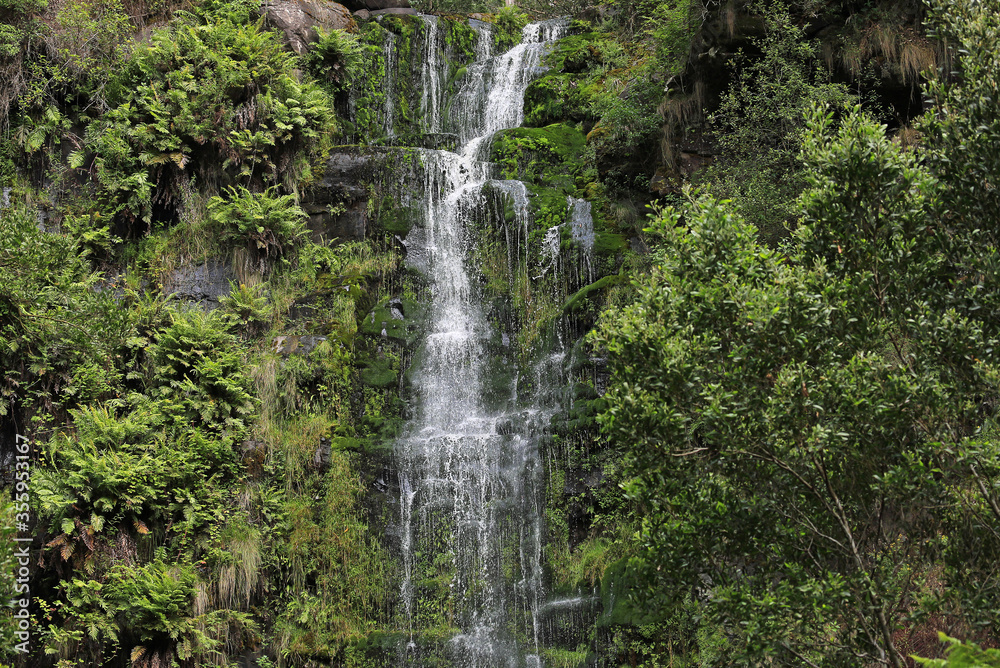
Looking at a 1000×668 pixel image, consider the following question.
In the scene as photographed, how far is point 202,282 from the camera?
41.7 ft

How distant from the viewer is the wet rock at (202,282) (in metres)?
12.5

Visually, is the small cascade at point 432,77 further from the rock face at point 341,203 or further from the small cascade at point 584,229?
the small cascade at point 584,229

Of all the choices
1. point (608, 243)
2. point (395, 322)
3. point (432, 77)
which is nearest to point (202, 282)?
point (395, 322)

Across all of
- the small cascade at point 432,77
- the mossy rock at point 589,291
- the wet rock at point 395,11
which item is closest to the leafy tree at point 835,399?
the mossy rock at point 589,291

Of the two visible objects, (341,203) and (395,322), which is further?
(341,203)

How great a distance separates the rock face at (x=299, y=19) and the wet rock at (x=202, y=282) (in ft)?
19.6

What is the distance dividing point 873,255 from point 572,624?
683 cm

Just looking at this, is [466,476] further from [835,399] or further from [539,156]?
[539,156]

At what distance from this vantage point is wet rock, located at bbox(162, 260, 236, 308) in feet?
41.1

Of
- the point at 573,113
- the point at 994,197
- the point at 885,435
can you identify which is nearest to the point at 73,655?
the point at 885,435

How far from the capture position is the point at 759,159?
10641 mm

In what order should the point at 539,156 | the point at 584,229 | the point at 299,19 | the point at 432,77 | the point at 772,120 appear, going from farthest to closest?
the point at 432,77, the point at 299,19, the point at 539,156, the point at 584,229, the point at 772,120

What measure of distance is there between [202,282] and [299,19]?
7486 mm

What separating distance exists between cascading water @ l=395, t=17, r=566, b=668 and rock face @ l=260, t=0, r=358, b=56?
519 centimetres
